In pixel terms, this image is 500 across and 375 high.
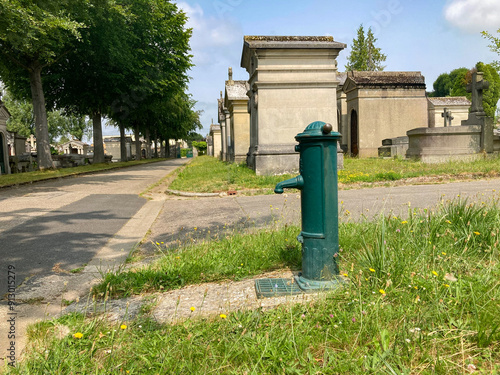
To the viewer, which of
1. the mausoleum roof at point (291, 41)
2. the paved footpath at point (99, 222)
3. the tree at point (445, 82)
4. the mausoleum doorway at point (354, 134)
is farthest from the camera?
the tree at point (445, 82)

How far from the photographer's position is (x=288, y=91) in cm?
1219

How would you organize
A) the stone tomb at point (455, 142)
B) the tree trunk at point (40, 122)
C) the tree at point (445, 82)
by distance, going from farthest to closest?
1. the tree at point (445, 82)
2. the tree trunk at point (40, 122)
3. the stone tomb at point (455, 142)

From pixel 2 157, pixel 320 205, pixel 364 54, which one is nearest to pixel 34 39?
pixel 2 157

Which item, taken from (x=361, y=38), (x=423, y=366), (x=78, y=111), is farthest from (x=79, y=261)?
(x=361, y=38)

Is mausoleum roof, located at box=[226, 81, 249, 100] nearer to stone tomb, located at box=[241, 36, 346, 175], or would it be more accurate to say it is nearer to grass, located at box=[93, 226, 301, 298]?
stone tomb, located at box=[241, 36, 346, 175]

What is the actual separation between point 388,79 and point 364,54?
25.3 metres

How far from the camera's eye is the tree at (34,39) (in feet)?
37.9

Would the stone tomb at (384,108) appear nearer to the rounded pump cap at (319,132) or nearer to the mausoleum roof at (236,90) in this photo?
the mausoleum roof at (236,90)

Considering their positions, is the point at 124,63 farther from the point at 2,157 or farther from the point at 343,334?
the point at 343,334

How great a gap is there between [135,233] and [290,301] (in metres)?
3.55

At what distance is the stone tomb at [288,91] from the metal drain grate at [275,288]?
29.4ft

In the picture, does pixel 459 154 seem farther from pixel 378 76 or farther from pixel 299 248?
pixel 299 248

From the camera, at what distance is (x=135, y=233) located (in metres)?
5.55

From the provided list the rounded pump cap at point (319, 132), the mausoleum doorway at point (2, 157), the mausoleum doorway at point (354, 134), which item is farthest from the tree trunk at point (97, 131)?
the rounded pump cap at point (319, 132)
